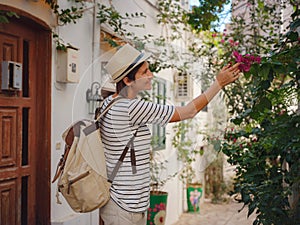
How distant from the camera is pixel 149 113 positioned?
8.19 ft

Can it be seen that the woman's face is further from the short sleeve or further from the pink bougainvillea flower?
the pink bougainvillea flower

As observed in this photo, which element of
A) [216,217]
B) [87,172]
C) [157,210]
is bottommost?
[216,217]

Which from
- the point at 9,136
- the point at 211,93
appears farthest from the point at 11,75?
the point at 211,93

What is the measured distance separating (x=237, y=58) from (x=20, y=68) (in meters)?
1.86

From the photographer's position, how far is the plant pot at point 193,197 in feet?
29.9

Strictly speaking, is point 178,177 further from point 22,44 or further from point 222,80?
point 222,80

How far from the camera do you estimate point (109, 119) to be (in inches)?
102

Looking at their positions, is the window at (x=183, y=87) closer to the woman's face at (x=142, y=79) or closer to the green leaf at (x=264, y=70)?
the woman's face at (x=142, y=79)

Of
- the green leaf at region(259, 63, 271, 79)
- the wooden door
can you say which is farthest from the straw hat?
the wooden door

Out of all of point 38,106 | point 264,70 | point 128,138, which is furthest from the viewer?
point 38,106

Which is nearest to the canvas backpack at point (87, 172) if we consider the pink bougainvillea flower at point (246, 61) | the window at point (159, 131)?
the pink bougainvillea flower at point (246, 61)

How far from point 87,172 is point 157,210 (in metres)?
3.82

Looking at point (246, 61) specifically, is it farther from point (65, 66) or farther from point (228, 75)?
point (65, 66)

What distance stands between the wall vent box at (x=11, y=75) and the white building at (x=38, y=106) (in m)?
0.03
